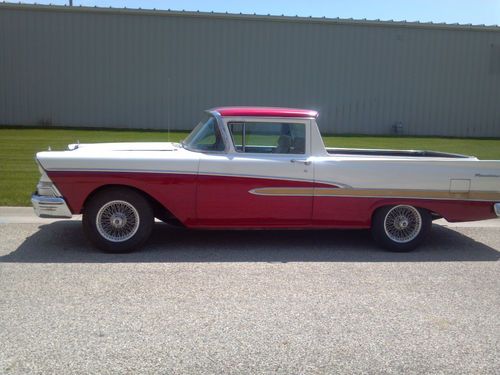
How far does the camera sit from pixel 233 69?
2294 cm

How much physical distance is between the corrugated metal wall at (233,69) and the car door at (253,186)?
659 inches

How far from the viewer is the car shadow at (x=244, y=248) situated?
624 centimetres

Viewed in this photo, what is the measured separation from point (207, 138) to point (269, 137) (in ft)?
2.43

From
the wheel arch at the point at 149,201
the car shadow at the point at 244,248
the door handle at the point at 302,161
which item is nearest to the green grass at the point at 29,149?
the car shadow at the point at 244,248

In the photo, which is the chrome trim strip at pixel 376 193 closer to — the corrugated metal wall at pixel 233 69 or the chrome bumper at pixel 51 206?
the chrome bumper at pixel 51 206

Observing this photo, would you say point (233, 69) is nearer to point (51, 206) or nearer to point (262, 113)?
point (262, 113)

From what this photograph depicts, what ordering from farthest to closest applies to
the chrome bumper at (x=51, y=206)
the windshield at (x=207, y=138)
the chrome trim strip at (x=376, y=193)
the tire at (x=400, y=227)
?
1. the tire at (x=400, y=227)
2. the windshield at (x=207, y=138)
3. the chrome trim strip at (x=376, y=193)
4. the chrome bumper at (x=51, y=206)

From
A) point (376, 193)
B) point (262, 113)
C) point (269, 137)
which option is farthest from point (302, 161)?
point (376, 193)

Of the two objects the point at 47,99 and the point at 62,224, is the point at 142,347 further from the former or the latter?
the point at 47,99

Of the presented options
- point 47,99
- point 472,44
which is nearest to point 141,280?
point 47,99

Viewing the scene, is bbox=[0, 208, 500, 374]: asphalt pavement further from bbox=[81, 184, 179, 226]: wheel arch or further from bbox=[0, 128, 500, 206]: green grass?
bbox=[0, 128, 500, 206]: green grass

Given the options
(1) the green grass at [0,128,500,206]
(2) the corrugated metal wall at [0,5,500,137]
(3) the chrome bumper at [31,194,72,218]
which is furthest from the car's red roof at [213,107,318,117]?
(2) the corrugated metal wall at [0,5,500,137]

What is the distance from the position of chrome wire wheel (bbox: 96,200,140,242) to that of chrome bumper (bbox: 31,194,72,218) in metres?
0.37

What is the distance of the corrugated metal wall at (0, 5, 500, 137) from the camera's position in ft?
72.6
